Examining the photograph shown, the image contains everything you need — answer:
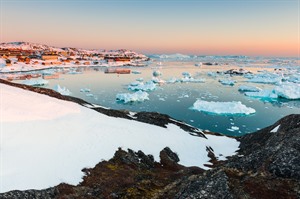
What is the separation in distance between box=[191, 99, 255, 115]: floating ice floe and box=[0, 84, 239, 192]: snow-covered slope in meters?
24.3

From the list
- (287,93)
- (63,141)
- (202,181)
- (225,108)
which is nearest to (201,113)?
(225,108)

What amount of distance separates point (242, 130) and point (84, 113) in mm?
34025

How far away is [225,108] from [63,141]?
4842cm

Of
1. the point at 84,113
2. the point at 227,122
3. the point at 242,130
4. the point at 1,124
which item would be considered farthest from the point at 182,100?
the point at 1,124

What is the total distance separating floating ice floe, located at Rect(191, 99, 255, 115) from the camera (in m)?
64.1

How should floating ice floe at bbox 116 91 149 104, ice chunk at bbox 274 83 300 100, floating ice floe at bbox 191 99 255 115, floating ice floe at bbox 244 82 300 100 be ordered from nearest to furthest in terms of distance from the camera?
floating ice floe at bbox 191 99 255 115 < floating ice floe at bbox 116 91 149 104 < floating ice floe at bbox 244 82 300 100 < ice chunk at bbox 274 83 300 100

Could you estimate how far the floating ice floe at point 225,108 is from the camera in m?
64.1

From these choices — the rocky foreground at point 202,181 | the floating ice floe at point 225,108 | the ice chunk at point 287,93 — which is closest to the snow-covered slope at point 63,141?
the rocky foreground at point 202,181

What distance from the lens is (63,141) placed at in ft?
83.1

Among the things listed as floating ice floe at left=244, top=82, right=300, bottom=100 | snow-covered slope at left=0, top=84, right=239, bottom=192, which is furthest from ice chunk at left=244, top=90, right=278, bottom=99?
snow-covered slope at left=0, top=84, right=239, bottom=192

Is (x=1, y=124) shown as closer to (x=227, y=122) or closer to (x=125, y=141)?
(x=125, y=141)

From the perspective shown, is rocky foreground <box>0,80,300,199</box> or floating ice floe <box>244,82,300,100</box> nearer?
rocky foreground <box>0,80,300,199</box>

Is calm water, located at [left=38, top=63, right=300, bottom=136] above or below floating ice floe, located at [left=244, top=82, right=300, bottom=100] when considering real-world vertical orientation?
below

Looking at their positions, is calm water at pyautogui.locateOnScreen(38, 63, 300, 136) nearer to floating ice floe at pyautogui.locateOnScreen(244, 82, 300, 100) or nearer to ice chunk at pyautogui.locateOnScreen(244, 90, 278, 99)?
floating ice floe at pyautogui.locateOnScreen(244, 82, 300, 100)
